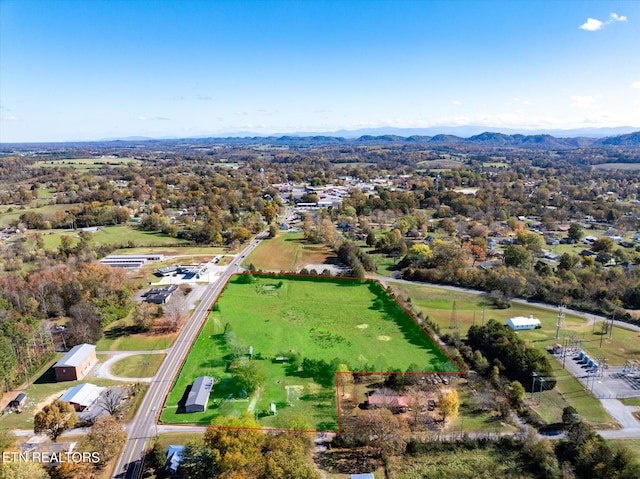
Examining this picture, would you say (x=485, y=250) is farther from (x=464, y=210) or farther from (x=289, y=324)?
(x=289, y=324)

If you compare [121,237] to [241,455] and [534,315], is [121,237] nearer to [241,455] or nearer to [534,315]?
[241,455]

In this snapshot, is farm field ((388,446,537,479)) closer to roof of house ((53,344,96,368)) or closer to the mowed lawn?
roof of house ((53,344,96,368))

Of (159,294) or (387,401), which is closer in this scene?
(387,401)

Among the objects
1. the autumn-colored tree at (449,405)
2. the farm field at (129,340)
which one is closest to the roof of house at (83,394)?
the farm field at (129,340)

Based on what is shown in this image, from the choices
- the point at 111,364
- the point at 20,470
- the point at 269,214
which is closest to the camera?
the point at 20,470

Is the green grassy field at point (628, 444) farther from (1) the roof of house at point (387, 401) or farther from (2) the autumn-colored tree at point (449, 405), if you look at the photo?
(1) the roof of house at point (387, 401)

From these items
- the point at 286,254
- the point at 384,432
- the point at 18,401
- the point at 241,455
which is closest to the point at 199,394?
the point at 241,455

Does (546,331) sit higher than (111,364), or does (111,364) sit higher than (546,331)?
(111,364)

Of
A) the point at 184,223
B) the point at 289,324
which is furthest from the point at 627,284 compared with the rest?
the point at 184,223
